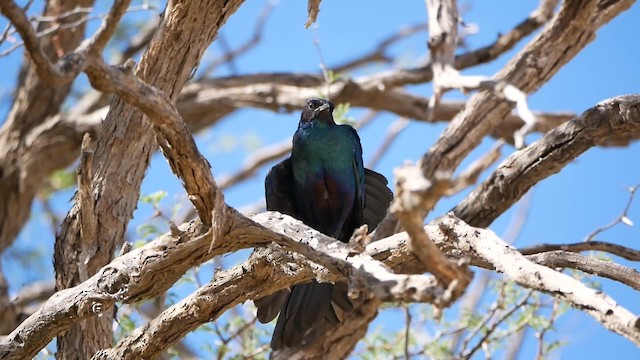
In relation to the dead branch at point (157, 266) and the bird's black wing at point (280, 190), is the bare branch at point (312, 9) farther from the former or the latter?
the bird's black wing at point (280, 190)

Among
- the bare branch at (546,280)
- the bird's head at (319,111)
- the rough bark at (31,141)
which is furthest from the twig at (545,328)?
the rough bark at (31,141)

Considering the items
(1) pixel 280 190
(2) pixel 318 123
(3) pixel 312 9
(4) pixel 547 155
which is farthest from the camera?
(2) pixel 318 123

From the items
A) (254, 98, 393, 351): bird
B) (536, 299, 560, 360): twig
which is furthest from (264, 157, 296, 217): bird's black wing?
(536, 299, 560, 360): twig

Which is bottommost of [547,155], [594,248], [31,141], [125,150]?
[594,248]

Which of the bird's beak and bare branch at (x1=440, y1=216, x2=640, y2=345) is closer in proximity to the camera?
bare branch at (x1=440, y1=216, x2=640, y2=345)

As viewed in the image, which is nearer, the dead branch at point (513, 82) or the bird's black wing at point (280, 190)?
the bird's black wing at point (280, 190)

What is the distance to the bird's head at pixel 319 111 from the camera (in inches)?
213

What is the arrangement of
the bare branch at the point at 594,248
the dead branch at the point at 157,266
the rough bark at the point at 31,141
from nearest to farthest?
1. the dead branch at the point at 157,266
2. the bare branch at the point at 594,248
3. the rough bark at the point at 31,141

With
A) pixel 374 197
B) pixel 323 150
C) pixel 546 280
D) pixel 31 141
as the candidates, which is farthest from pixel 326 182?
pixel 31 141

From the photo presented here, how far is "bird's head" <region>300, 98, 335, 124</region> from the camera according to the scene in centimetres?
540

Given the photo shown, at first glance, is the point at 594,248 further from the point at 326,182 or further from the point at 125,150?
the point at 125,150

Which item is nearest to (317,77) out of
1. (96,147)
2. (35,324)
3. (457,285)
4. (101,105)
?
(101,105)

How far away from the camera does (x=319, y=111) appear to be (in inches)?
212

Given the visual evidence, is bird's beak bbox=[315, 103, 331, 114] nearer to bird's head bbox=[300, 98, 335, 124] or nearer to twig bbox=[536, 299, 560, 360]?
bird's head bbox=[300, 98, 335, 124]
